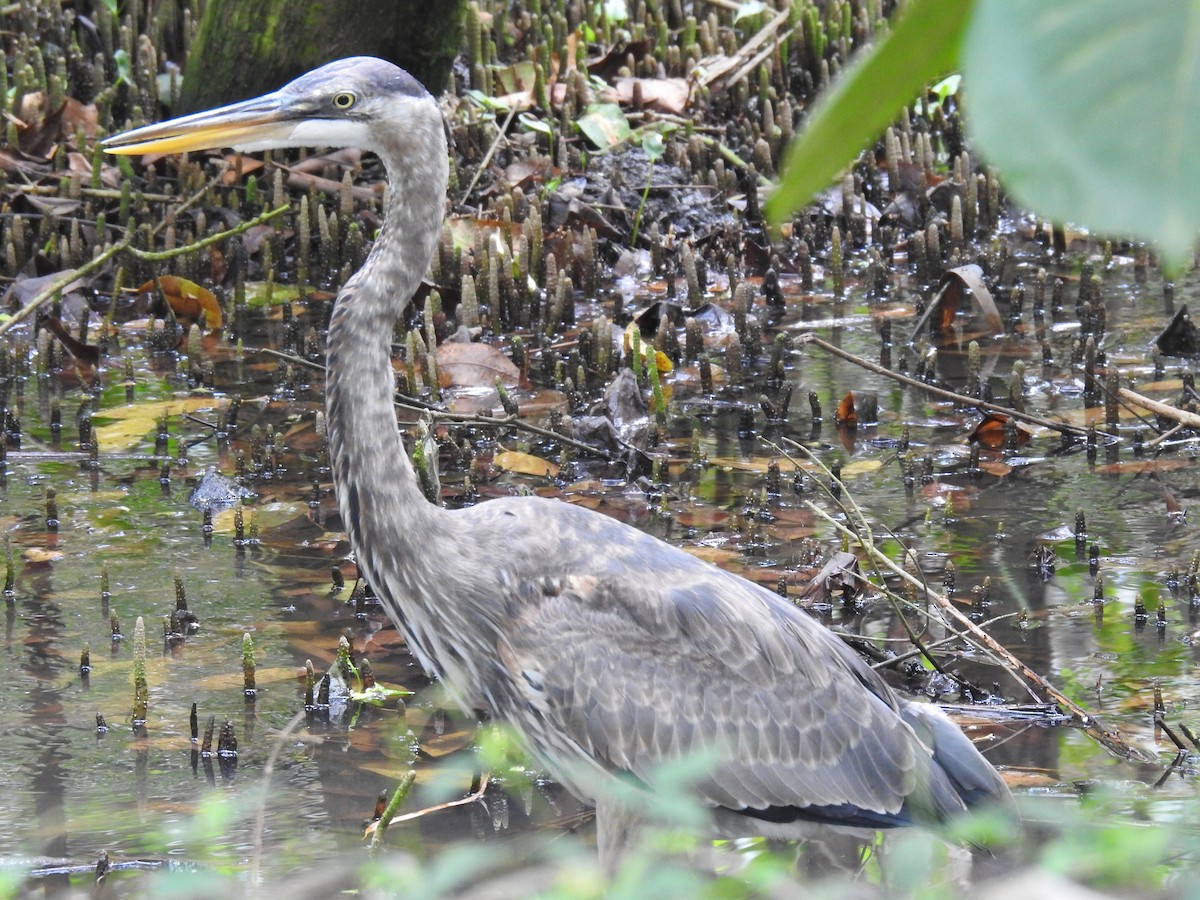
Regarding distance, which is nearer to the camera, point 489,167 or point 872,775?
point 872,775

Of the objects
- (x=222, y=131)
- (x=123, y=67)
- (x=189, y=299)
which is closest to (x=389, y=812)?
(x=222, y=131)

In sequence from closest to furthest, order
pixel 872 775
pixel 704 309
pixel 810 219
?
1. pixel 872 775
2. pixel 704 309
3. pixel 810 219

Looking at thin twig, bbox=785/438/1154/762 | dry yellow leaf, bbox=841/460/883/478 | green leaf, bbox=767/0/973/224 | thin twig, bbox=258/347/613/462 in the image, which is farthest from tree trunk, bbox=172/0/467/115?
green leaf, bbox=767/0/973/224

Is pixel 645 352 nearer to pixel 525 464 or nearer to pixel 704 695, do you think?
pixel 525 464

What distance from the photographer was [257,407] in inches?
256

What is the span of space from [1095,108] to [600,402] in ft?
18.8

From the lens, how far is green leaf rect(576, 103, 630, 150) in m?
8.95

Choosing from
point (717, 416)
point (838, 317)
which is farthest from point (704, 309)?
point (717, 416)

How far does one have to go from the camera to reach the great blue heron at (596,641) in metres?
3.47

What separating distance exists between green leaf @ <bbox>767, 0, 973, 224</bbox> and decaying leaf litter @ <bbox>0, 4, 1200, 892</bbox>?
10.3 feet

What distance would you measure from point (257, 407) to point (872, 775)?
12.4ft

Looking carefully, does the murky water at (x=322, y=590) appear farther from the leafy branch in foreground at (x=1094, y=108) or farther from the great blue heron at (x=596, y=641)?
the leafy branch in foreground at (x=1094, y=108)

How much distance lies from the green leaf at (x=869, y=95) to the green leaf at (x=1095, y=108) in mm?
73

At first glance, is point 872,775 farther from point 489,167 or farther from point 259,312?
point 489,167
